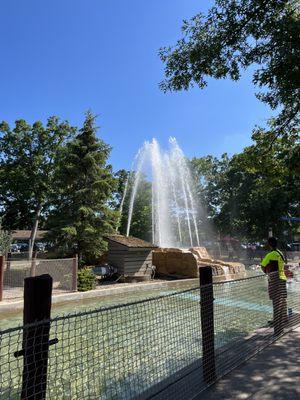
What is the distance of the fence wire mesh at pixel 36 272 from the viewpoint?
51.2 feet

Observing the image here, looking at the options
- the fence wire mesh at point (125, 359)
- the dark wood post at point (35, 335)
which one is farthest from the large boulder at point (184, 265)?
the dark wood post at point (35, 335)

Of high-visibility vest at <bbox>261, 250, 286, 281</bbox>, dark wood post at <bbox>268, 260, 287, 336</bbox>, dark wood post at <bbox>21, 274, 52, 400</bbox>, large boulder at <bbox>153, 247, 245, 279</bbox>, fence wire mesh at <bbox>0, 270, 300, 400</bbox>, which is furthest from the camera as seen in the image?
large boulder at <bbox>153, 247, 245, 279</bbox>

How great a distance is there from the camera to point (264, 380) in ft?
15.8

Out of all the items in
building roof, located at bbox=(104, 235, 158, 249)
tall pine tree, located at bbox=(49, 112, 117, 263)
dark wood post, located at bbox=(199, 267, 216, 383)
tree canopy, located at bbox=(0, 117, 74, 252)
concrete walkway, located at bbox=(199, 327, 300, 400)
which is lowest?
concrete walkway, located at bbox=(199, 327, 300, 400)

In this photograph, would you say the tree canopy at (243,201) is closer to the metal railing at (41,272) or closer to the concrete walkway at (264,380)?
the metal railing at (41,272)

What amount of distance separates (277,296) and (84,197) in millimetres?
15778

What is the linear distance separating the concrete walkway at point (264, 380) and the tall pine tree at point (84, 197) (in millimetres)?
15909

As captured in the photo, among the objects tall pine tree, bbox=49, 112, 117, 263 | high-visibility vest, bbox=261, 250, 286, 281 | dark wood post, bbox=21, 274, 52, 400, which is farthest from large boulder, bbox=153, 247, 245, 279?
dark wood post, bbox=21, 274, 52, 400

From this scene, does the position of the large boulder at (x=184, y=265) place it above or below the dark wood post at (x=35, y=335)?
above

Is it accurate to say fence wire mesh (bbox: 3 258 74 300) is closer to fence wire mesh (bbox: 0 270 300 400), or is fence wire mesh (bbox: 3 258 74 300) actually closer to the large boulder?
fence wire mesh (bbox: 0 270 300 400)

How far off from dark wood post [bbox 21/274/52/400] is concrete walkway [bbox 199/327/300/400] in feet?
6.83

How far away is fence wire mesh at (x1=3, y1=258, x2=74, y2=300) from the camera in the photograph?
51.2 feet

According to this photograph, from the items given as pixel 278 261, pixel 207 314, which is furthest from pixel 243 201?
pixel 207 314

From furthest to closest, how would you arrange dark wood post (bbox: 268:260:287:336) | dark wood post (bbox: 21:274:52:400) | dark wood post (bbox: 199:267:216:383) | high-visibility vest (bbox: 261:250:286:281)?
high-visibility vest (bbox: 261:250:286:281) < dark wood post (bbox: 268:260:287:336) < dark wood post (bbox: 199:267:216:383) < dark wood post (bbox: 21:274:52:400)
